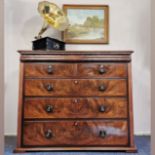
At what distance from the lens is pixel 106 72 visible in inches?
86.5

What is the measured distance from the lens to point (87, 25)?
9.18 ft

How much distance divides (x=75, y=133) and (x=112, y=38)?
1.20m

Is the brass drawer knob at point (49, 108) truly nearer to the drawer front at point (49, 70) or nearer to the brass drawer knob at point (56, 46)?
the drawer front at point (49, 70)

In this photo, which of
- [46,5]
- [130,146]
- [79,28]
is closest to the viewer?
[130,146]

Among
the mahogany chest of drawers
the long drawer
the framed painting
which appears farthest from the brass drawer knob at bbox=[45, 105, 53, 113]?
the framed painting

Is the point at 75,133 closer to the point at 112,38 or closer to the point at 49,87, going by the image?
the point at 49,87

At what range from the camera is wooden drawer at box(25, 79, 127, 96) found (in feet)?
7.13

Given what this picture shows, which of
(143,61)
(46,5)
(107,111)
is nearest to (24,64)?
(46,5)

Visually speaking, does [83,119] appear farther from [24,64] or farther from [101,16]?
[101,16]

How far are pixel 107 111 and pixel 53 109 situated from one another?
1.51 feet

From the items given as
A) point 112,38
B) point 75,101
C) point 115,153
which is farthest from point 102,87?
point 112,38

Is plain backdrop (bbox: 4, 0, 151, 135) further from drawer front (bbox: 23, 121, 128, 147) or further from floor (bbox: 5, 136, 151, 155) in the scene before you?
drawer front (bbox: 23, 121, 128, 147)

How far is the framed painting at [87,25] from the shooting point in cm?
279

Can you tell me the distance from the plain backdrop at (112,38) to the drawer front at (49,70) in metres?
0.67
